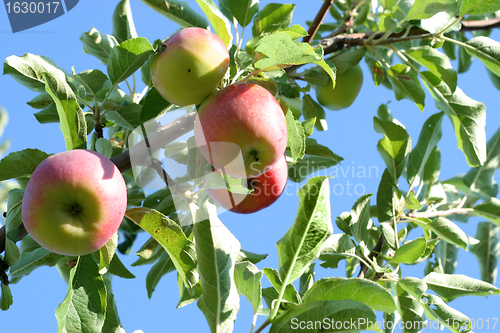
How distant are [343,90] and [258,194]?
44.6 inches

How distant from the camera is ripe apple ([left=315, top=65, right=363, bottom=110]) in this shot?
2246 mm

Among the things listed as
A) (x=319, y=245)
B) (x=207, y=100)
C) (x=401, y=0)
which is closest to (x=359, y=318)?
(x=319, y=245)

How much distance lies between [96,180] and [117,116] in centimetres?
44

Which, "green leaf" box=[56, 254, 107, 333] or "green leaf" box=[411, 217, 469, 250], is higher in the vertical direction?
"green leaf" box=[56, 254, 107, 333]

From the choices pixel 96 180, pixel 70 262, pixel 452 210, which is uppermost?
pixel 96 180

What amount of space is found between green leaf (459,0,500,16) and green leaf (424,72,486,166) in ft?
1.17

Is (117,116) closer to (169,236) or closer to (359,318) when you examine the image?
(169,236)

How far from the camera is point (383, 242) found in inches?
68.7

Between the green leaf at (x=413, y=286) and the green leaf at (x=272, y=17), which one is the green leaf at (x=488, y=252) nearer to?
the green leaf at (x=413, y=286)

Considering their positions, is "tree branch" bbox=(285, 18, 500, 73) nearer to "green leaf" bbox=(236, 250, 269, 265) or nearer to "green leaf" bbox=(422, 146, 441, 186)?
"green leaf" bbox=(422, 146, 441, 186)

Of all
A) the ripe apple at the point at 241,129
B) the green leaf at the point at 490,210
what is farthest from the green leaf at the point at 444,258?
the ripe apple at the point at 241,129

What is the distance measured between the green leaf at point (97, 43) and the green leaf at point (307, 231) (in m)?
1.16

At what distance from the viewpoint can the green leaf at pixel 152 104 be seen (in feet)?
4.34

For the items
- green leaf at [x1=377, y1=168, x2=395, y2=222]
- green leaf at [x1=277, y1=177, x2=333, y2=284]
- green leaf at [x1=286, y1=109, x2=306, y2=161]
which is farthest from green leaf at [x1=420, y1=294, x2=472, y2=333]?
green leaf at [x1=286, y1=109, x2=306, y2=161]
